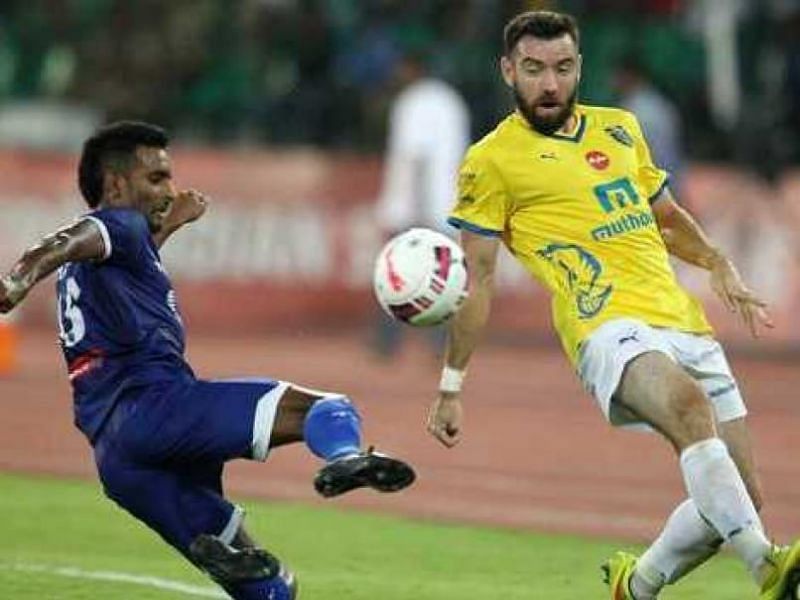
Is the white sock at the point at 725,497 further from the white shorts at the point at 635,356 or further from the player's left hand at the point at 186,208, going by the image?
the player's left hand at the point at 186,208

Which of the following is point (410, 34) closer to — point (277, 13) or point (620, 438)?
point (277, 13)

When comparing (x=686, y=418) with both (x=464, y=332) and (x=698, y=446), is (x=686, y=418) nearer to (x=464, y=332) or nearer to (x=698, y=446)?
(x=698, y=446)

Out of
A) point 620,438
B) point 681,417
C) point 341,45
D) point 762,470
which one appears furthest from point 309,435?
point 341,45

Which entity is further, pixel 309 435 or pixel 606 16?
pixel 606 16

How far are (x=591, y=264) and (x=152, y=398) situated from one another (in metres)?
1.78

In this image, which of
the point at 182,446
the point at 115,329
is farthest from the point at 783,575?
the point at 115,329

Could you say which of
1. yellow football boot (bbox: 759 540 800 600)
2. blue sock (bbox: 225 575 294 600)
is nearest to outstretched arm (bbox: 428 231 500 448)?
blue sock (bbox: 225 575 294 600)

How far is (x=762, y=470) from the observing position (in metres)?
16.3

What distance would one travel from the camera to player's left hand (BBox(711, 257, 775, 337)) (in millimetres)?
9727

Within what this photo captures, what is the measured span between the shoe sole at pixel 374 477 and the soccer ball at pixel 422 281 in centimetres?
Result: 95

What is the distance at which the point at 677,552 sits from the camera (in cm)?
959

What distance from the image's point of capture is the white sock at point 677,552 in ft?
31.2

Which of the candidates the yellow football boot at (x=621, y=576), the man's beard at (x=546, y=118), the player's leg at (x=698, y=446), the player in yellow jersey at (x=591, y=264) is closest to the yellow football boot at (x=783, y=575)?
the player's leg at (x=698, y=446)

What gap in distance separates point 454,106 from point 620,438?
4.77 m
